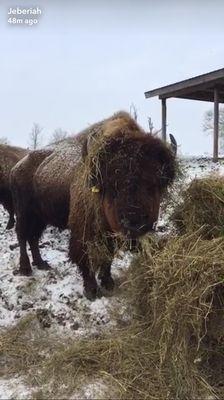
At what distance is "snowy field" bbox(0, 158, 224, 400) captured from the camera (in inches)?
145

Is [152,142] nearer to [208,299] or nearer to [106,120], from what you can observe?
[106,120]

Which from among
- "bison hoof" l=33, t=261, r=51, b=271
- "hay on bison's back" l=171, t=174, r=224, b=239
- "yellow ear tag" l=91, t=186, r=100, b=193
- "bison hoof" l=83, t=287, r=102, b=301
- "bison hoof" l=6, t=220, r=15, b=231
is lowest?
"bison hoof" l=6, t=220, r=15, b=231

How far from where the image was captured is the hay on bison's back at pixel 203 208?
13.9 feet

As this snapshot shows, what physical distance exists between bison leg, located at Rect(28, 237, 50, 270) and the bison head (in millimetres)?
2035

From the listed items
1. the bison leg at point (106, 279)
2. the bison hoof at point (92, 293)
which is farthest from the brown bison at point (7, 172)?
the bison hoof at point (92, 293)

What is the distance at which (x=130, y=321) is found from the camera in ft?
14.2

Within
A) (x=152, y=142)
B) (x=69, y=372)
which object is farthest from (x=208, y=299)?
(x=152, y=142)

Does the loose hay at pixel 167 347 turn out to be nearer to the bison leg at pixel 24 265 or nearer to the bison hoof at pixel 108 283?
the bison hoof at pixel 108 283

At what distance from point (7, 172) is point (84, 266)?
4.82 m

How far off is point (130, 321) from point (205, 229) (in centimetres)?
115

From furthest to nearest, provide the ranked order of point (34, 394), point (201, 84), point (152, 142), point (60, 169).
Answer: point (201, 84), point (60, 169), point (152, 142), point (34, 394)

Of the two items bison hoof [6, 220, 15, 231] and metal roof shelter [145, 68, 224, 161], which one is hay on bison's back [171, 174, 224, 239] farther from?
metal roof shelter [145, 68, 224, 161]

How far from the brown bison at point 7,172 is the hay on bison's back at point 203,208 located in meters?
5.08

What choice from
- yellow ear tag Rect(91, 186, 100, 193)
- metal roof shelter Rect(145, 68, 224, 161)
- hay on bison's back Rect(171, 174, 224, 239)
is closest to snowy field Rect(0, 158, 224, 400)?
hay on bison's back Rect(171, 174, 224, 239)
